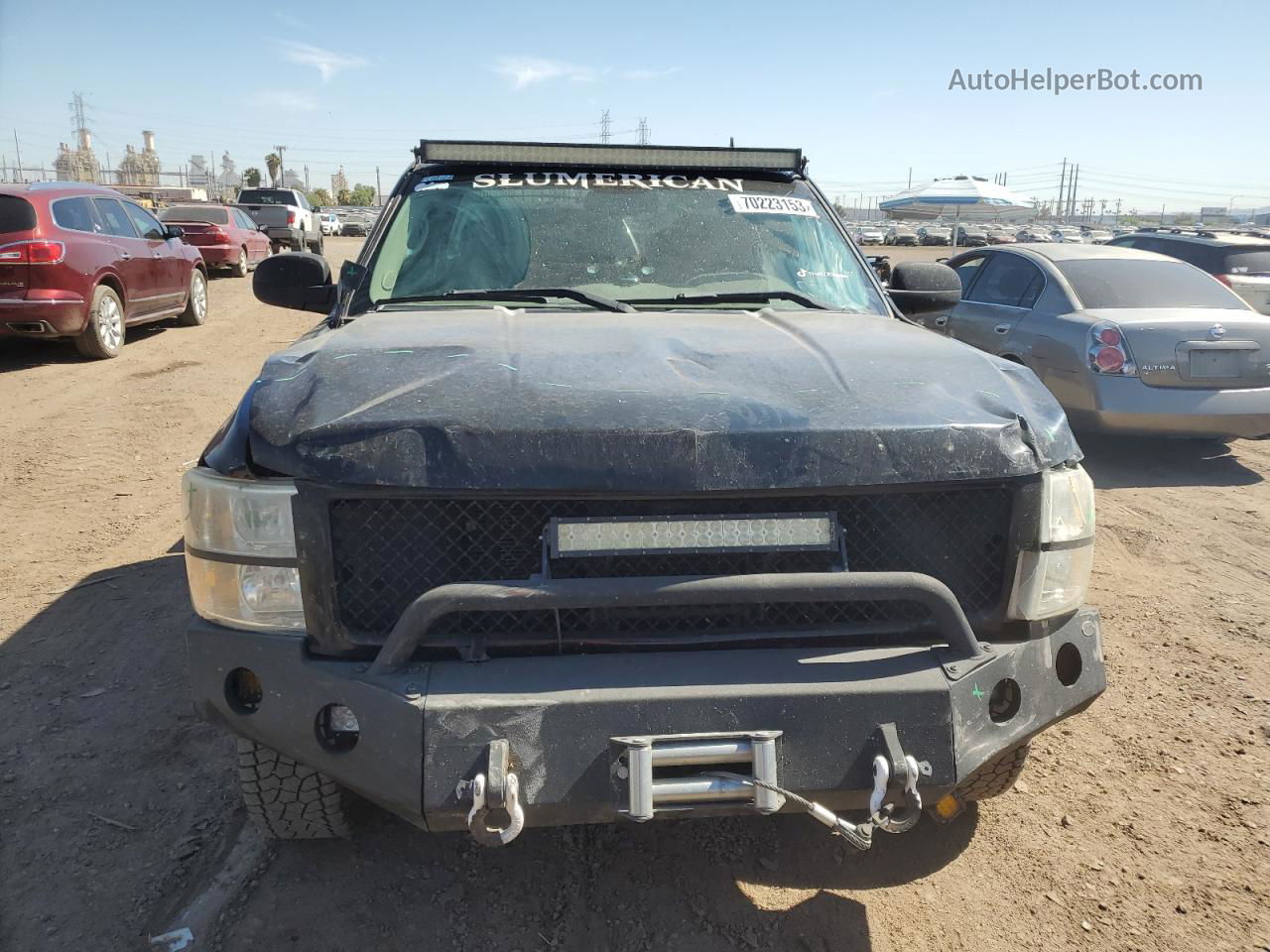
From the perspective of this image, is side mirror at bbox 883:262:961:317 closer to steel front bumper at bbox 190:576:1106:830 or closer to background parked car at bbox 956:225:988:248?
steel front bumper at bbox 190:576:1106:830

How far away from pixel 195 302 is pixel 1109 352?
11060 mm

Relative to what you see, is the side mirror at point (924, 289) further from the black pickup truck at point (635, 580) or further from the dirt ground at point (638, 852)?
the dirt ground at point (638, 852)

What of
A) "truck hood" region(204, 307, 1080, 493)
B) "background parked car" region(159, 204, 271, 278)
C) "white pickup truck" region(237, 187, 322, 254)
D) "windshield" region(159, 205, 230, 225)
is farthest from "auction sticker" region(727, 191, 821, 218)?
"white pickup truck" region(237, 187, 322, 254)

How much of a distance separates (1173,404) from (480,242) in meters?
5.43

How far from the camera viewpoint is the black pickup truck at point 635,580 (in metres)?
1.96

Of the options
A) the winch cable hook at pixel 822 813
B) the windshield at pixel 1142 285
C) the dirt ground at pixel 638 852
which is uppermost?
the windshield at pixel 1142 285

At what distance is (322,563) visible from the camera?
6.77 feet

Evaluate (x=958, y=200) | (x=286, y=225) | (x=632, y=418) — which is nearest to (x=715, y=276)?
(x=632, y=418)

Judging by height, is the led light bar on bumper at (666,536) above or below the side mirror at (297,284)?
below

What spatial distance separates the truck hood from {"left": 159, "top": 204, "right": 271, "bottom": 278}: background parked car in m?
16.2

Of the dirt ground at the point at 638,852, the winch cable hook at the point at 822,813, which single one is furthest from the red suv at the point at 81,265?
the winch cable hook at the point at 822,813

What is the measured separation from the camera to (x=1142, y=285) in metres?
7.23

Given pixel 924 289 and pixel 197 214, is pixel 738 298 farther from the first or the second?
pixel 197 214

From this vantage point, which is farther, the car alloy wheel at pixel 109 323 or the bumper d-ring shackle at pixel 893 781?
the car alloy wheel at pixel 109 323
